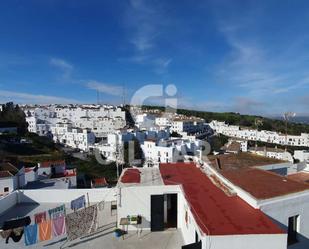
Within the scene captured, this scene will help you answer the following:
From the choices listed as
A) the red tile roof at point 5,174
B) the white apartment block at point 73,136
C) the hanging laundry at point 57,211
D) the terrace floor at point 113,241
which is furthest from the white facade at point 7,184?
→ the white apartment block at point 73,136

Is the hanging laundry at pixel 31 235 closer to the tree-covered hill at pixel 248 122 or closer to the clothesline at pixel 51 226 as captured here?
the clothesline at pixel 51 226

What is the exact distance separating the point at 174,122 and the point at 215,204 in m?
67.1

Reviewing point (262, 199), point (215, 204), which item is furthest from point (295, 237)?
point (215, 204)

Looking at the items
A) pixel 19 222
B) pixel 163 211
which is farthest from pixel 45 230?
pixel 163 211

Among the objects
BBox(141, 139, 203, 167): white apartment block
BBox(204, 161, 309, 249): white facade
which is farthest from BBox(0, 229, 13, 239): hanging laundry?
BBox(141, 139, 203, 167): white apartment block

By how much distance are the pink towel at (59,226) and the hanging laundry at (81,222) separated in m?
0.23

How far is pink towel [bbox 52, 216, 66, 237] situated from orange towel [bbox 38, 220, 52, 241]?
0.13m

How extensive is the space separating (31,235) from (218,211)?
15.8 ft

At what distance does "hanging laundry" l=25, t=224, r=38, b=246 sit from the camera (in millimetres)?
6977

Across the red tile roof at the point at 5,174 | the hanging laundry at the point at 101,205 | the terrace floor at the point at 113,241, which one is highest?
the hanging laundry at the point at 101,205

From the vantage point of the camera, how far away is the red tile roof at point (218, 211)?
5207mm

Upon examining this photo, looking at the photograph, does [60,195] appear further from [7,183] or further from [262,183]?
[7,183]

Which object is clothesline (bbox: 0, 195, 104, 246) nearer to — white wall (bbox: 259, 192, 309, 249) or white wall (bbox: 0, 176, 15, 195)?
white wall (bbox: 259, 192, 309, 249)

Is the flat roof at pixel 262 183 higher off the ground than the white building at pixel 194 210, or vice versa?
the flat roof at pixel 262 183
